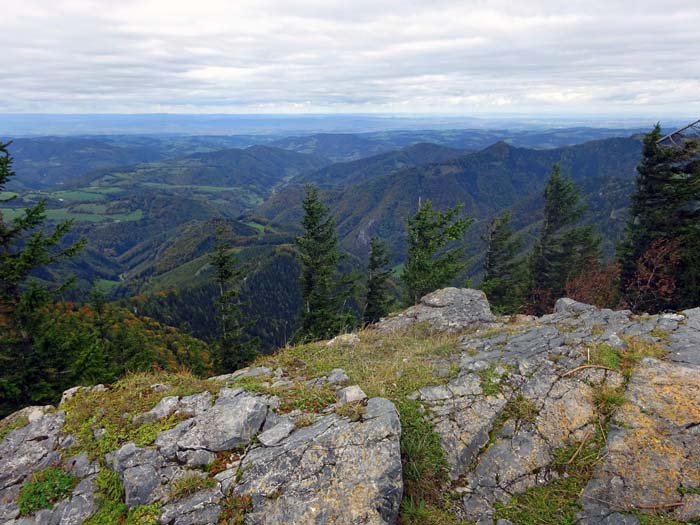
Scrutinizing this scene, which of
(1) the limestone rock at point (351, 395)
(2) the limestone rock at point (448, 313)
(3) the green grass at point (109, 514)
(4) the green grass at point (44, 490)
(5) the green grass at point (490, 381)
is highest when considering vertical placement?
(5) the green grass at point (490, 381)

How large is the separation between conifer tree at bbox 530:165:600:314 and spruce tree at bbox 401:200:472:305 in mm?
9107

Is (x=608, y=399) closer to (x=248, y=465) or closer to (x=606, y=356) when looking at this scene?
(x=606, y=356)

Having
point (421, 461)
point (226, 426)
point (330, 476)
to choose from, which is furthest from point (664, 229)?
point (226, 426)

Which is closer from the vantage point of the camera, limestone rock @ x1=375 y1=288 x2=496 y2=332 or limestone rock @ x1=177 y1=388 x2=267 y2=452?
limestone rock @ x1=177 y1=388 x2=267 y2=452

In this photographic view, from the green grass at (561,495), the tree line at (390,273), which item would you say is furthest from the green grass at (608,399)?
the tree line at (390,273)

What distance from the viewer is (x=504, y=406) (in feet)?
22.4

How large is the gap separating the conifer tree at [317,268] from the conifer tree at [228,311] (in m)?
4.47

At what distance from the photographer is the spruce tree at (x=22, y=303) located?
42.4 feet

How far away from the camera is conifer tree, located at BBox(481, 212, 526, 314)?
109ft

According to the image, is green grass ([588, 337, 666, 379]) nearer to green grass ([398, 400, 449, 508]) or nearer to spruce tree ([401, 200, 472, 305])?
green grass ([398, 400, 449, 508])

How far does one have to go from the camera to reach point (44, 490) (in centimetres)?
612

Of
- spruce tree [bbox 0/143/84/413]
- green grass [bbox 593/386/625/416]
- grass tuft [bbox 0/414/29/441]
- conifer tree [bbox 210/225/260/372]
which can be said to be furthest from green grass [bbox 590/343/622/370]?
conifer tree [bbox 210/225/260/372]

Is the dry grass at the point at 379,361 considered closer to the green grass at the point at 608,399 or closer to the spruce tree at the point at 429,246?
the green grass at the point at 608,399

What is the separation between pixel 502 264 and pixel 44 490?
34.5 meters
